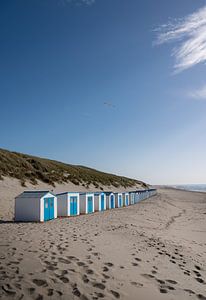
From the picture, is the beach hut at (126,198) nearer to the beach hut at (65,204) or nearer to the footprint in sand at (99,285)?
the beach hut at (65,204)

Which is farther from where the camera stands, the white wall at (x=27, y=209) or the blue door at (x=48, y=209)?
the blue door at (x=48, y=209)

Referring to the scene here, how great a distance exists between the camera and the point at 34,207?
1925 cm

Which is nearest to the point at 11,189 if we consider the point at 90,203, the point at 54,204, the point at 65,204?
the point at 90,203

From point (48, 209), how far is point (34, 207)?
1.27 metres

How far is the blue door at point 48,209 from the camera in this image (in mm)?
19828

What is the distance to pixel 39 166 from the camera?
5188cm

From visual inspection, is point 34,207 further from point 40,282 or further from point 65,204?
point 40,282

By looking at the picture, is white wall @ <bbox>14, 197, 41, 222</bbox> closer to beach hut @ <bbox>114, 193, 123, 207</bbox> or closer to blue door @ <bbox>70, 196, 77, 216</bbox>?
blue door @ <bbox>70, 196, 77, 216</bbox>

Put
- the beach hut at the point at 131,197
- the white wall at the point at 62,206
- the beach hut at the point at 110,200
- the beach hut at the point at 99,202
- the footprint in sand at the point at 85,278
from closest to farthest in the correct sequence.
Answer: the footprint in sand at the point at 85,278, the white wall at the point at 62,206, the beach hut at the point at 99,202, the beach hut at the point at 110,200, the beach hut at the point at 131,197

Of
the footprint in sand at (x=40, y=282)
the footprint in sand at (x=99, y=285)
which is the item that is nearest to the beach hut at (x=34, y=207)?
A: the footprint in sand at (x=40, y=282)

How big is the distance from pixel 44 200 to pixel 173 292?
14132 millimetres

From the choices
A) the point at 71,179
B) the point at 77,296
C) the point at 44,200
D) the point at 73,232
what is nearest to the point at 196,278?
the point at 77,296

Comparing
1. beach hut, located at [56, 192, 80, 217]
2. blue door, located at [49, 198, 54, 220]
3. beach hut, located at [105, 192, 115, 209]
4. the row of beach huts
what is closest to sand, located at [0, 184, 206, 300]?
the row of beach huts

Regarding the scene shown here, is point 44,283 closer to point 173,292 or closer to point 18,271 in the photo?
point 18,271
